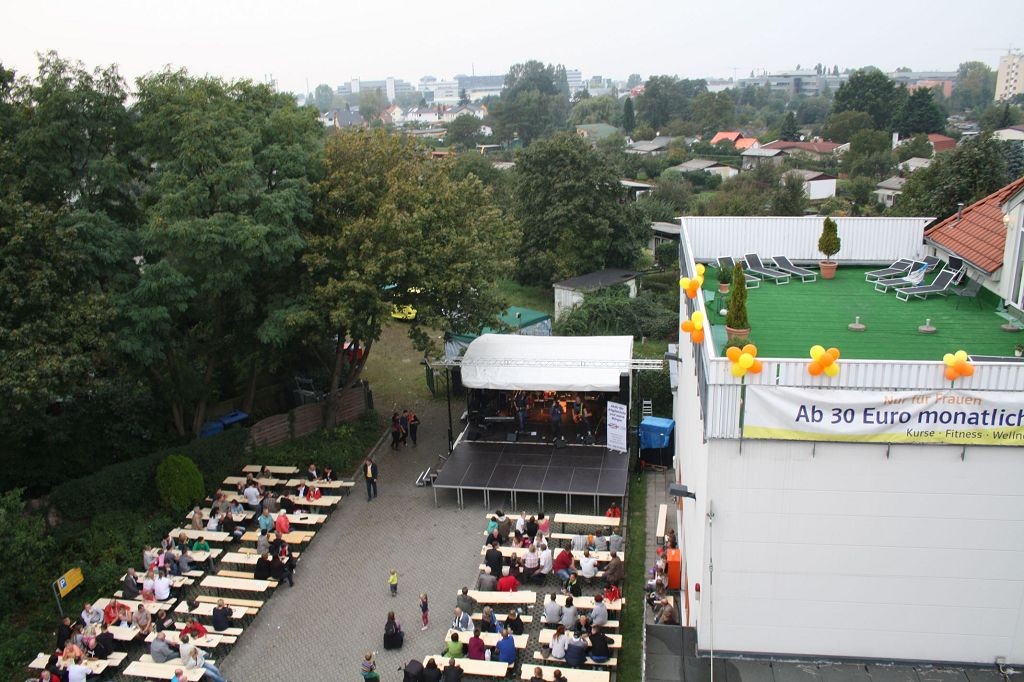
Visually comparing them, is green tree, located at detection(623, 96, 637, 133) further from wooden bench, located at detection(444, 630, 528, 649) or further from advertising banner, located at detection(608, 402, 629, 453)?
wooden bench, located at detection(444, 630, 528, 649)

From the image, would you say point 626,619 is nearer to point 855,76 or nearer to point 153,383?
point 153,383

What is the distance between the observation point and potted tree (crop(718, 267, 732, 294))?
17288 mm

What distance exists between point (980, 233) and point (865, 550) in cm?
899

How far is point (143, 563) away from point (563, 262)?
25.0 meters

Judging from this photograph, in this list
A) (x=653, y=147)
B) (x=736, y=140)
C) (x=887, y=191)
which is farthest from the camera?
(x=736, y=140)

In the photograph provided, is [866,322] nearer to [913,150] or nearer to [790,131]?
[913,150]

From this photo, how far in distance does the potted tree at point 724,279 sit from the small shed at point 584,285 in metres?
14.0

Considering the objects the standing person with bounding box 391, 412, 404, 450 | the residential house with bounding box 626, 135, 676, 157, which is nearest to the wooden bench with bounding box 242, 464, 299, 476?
the standing person with bounding box 391, 412, 404, 450

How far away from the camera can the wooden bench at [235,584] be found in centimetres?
1542

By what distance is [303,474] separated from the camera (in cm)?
2050

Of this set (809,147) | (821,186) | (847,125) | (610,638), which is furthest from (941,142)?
(610,638)

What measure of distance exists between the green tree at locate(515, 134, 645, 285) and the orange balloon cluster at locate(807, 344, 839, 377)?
27281 millimetres

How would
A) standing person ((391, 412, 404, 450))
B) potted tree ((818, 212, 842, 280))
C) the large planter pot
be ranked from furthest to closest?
standing person ((391, 412, 404, 450))
potted tree ((818, 212, 842, 280))
the large planter pot

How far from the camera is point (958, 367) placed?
991 centimetres
